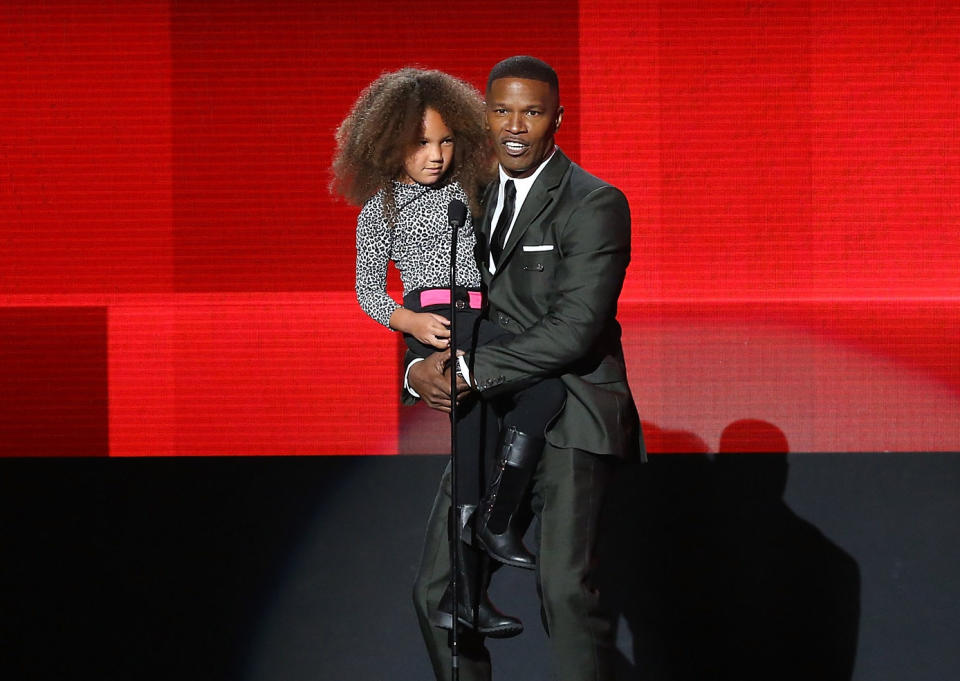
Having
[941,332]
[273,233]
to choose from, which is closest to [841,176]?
[941,332]

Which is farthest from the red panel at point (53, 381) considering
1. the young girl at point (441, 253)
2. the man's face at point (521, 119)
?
the man's face at point (521, 119)

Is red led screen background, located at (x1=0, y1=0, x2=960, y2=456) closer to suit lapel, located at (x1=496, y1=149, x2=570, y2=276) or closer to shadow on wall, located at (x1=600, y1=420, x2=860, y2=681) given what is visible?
shadow on wall, located at (x1=600, y1=420, x2=860, y2=681)

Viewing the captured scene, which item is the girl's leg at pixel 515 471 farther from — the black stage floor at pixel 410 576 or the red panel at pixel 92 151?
the red panel at pixel 92 151

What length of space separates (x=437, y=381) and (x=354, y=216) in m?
1.81

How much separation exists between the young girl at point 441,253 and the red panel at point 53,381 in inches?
68.4

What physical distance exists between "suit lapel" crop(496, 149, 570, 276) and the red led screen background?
164cm

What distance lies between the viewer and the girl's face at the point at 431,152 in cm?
262

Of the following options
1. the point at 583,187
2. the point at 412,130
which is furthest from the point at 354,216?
the point at 583,187

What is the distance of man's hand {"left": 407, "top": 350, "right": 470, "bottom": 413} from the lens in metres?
2.44

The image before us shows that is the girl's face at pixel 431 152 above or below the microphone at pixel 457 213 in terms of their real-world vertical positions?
above

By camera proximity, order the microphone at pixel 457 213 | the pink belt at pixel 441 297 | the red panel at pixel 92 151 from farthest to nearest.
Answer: the red panel at pixel 92 151 < the pink belt at pixel 441 297 < the microphone at pixel 457 213

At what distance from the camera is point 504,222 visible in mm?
2492

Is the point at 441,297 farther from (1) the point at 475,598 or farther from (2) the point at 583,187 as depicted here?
(1) the point at 475,598

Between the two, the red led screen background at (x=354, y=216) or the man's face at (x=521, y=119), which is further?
the red led screen background at (x=354, y=216)
